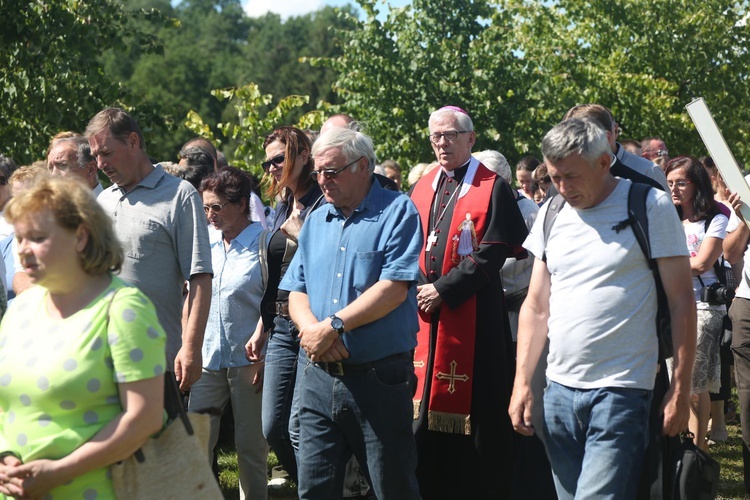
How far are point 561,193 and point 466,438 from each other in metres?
2.33

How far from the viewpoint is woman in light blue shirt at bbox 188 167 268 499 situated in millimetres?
6363

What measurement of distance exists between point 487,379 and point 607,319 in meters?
2.04

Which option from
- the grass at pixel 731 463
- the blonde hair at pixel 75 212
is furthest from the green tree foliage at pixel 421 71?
the blonde hair at pixel 75 212

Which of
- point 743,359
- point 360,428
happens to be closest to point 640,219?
point 360,428

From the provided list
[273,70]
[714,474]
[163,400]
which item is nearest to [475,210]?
[714,474]

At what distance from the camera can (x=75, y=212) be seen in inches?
124

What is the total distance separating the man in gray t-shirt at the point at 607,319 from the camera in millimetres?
4180

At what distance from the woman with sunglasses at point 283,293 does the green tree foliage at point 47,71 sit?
20.1ft

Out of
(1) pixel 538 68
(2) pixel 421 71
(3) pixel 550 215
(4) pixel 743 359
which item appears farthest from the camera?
(1) pixel 538 68

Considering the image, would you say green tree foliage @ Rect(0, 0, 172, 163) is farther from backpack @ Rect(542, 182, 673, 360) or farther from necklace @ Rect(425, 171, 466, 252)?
backpack @ Rect(542, 182, 673, 360)

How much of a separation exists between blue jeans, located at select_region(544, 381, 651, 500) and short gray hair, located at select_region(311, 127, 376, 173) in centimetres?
139

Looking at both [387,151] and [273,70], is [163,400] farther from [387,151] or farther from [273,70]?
[273,70]

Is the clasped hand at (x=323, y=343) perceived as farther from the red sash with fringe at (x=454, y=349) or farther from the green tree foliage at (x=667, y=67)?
the green tree foliage at (x=667, y=67)

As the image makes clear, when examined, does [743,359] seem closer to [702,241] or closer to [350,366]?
[702,241]
